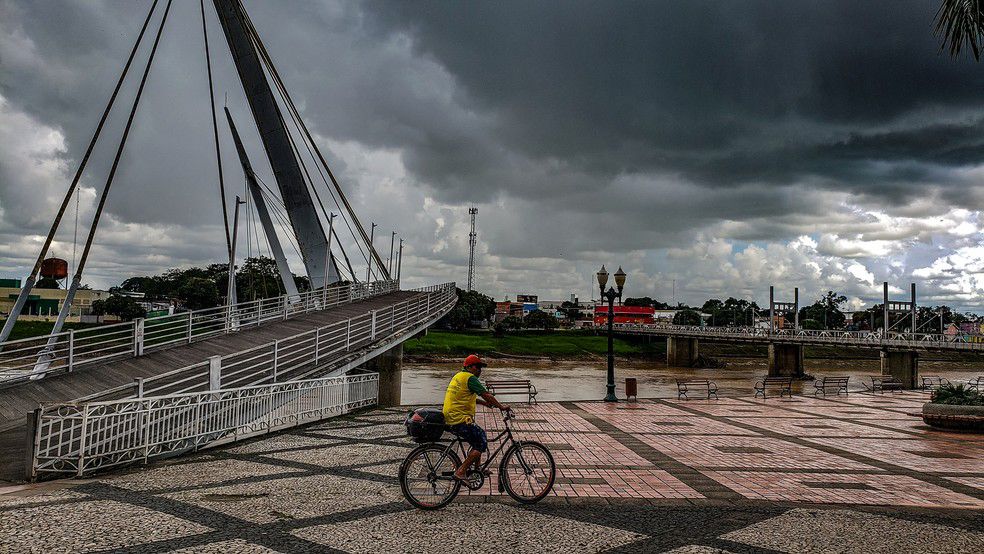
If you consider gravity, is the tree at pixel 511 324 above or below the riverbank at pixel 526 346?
above

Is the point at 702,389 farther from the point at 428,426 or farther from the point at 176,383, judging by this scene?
the point at 428,426

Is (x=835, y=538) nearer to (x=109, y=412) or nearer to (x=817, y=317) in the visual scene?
(x=109, y=412)

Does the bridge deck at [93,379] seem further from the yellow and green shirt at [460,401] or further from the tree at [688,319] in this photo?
the tree at [688,319]

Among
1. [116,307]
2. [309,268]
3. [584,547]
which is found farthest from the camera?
[116,307]

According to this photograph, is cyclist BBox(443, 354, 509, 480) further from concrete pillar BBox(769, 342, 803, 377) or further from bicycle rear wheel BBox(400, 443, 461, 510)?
concrete pillar BBox(769, 342, 803, 377)

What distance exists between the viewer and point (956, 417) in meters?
15.4

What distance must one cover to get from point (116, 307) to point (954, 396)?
3356 inches

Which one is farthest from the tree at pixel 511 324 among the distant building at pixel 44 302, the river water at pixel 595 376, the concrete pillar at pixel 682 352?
the distant building at pixel 44 302

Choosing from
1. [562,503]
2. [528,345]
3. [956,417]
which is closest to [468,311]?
[528,345]

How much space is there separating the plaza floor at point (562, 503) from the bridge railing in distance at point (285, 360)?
168cm

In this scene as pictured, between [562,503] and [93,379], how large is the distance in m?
10.3

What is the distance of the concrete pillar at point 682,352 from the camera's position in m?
86.1

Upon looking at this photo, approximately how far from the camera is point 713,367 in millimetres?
85000

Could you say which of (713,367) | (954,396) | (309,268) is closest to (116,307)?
(309,268)
